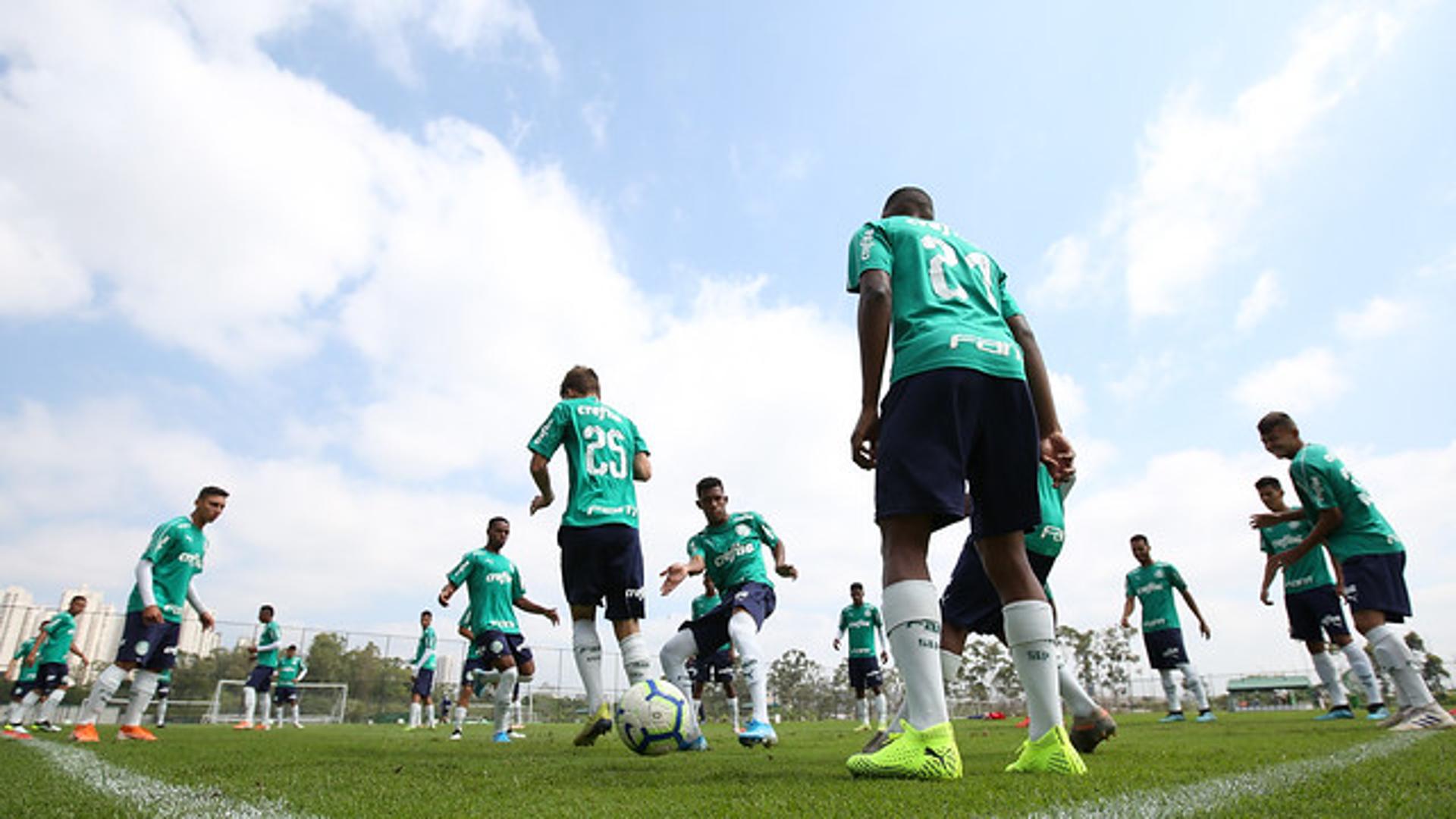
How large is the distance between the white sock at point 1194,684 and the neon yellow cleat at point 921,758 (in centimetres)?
1205

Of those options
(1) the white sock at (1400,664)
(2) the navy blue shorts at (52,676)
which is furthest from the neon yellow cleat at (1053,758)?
(2) the navy blue shorts at (52,676)

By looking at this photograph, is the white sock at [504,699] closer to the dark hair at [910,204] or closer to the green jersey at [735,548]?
the green jersey at [735,548]

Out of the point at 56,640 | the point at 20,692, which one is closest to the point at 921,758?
the point at 56,640

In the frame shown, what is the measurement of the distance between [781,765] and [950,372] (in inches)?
87.3

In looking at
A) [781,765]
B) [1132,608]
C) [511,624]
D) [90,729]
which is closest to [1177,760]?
[781,765]

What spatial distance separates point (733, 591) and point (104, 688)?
6.78 metres

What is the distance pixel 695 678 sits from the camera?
13328 millimetres

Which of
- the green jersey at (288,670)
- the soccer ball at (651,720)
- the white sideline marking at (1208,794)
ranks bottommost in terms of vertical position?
the white sideline marking at (1208,794)

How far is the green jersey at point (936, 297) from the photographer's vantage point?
303 centimetres

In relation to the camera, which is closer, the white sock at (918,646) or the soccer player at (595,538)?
the white sock at (918,646)

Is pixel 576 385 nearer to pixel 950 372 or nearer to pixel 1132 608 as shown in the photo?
pixel 950 372

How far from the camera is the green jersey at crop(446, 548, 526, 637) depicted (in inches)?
396

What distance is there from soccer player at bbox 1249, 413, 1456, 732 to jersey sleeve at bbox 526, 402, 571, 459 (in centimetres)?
600

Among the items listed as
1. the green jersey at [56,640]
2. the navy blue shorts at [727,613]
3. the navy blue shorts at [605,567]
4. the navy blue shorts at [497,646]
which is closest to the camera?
the navy blue shorts at [605,567]
